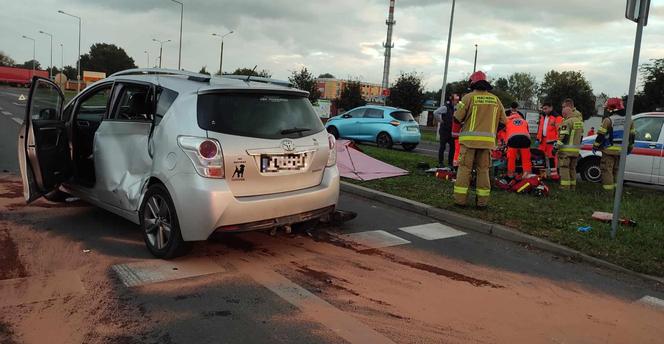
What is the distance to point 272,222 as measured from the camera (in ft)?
15.1

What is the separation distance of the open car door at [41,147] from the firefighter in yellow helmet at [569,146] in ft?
27.4

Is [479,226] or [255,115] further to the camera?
[479,226]

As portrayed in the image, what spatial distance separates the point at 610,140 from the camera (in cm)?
963

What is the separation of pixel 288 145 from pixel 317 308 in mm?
1581

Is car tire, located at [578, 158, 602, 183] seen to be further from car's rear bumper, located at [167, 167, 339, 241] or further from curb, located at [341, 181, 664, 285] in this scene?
car's rear bumper, located at [167, 167, 339, 241]

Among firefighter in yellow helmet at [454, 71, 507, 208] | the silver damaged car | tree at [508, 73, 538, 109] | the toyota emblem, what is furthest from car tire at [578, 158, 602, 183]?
tree at [508, 73, 538, 109]

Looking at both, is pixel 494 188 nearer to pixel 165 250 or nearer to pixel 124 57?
pixel 165 250

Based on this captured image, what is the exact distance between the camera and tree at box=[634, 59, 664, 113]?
136ft

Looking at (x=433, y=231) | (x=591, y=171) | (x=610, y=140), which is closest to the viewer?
(x=433, y=231)

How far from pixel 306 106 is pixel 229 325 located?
248 cm

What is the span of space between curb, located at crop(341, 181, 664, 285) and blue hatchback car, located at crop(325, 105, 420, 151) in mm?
8884

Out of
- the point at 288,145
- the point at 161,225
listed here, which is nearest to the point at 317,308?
the point at 288,145

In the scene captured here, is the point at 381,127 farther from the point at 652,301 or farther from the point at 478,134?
the point at 652,301

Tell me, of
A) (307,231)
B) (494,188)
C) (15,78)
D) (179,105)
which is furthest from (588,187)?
(15,78)
